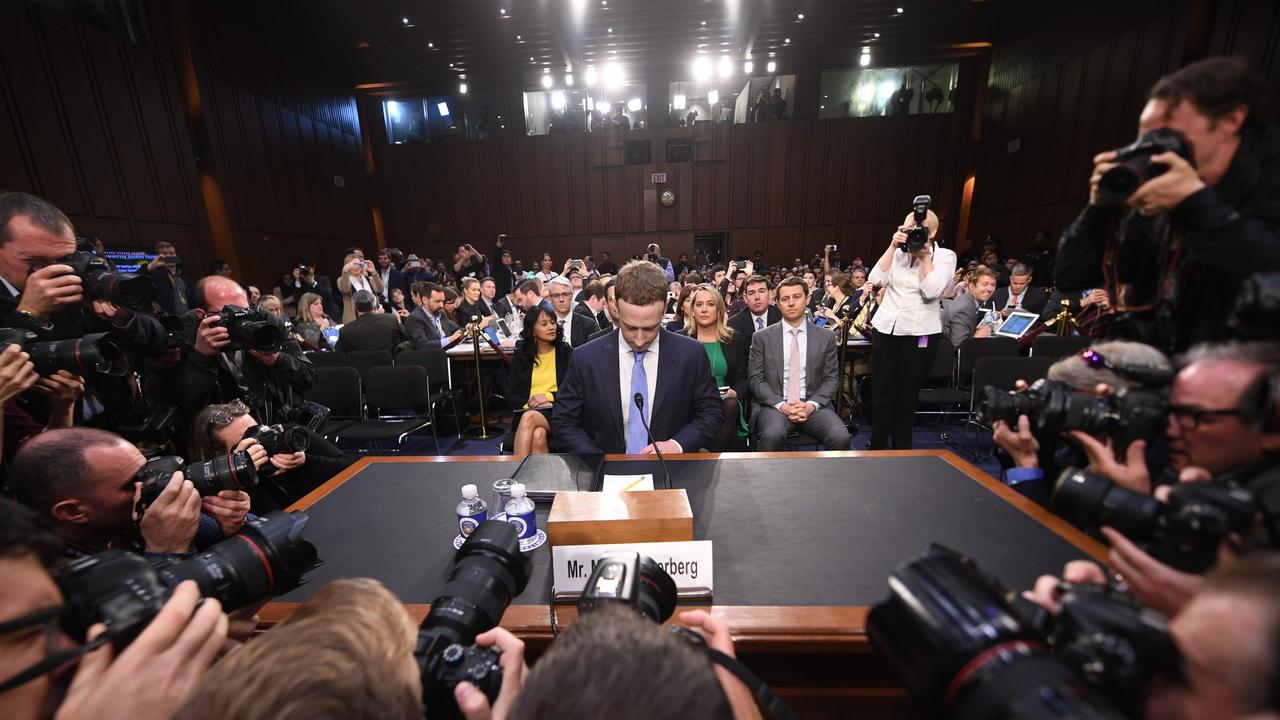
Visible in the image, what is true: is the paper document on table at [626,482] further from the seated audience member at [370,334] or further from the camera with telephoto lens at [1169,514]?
the seated audience member at [370,334]

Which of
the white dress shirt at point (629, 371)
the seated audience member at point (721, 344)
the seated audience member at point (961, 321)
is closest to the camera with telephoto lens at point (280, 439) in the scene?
the white dress shirt at point (629, 371)

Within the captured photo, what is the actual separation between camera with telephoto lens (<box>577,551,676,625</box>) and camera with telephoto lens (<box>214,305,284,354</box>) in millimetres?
2056

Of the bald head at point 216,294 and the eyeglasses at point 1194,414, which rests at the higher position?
the bald head at point 216,294

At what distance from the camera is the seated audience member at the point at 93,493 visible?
1109mm

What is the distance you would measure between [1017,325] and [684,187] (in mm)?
9557

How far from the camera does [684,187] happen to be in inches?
499

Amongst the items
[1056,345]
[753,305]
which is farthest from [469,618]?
[1056,345]

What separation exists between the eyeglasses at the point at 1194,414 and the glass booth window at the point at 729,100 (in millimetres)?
13002

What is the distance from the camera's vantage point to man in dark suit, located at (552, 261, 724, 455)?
223cm

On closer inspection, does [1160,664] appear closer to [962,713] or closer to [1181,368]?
[962,713]

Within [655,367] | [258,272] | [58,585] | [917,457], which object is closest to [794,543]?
[917,457]

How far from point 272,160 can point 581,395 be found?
10.5m

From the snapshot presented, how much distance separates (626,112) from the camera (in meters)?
12.8

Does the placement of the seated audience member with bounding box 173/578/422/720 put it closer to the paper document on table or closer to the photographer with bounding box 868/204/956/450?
the paper document on table
